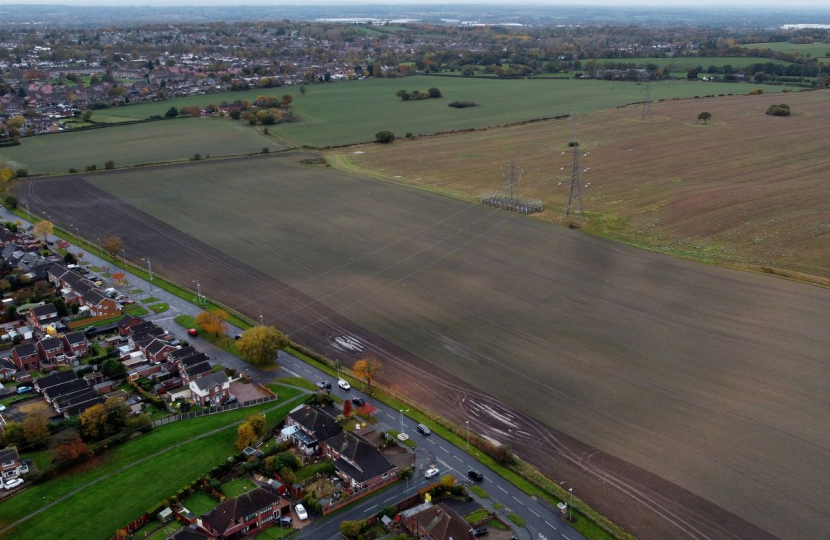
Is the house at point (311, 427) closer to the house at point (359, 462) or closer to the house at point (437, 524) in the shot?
the house at point (359, 462)

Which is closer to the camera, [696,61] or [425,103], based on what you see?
[425,103]

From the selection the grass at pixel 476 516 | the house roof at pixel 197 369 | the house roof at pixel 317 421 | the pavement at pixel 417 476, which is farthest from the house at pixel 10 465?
the grass at pixel 476 516

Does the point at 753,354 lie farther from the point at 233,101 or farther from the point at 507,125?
the point at 233,101

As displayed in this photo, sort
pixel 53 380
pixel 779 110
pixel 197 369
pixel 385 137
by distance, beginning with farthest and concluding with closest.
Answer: pixel 779 110, pixel 385 137, pixel 197 369, pixel 53 380

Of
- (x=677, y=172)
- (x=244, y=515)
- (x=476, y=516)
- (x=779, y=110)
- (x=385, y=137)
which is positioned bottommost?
(x=476, y=516)

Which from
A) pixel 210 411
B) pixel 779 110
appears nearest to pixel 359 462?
pixel 210 411

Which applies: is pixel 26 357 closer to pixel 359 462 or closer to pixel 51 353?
pixel 51 353
